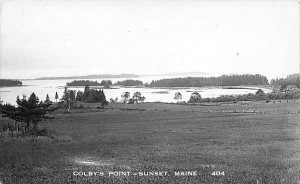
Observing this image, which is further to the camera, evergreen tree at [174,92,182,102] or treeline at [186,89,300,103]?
treeline at [186,89,300,103]

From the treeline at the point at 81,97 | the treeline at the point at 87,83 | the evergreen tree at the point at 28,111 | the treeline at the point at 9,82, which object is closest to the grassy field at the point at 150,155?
the evergreen tree at the point at 28,111

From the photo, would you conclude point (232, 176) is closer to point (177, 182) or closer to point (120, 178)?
point (177, 182)

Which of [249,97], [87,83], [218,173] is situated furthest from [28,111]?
[249,97]

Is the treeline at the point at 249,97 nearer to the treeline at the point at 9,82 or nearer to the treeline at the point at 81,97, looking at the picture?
the treeline at the point at 81,97

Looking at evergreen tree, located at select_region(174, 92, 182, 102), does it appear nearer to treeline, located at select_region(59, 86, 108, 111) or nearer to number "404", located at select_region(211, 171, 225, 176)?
treeline, located at select_region(59, 86, 108, 111)

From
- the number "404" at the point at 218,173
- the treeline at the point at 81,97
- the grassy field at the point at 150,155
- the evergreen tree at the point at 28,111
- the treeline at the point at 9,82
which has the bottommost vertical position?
the grassy field at the point at 150,155

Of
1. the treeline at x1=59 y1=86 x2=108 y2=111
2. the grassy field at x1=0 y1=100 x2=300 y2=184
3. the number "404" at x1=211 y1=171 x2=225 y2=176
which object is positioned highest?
the treeline at x1=59 y1=86 x2=108 y2=111

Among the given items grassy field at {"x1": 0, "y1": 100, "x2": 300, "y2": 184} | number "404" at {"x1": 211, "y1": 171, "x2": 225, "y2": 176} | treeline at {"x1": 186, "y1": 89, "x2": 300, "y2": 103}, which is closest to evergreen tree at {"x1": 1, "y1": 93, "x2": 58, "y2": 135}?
grassy field at {"x1": 0, "y1": 100, "x2": 300, "y2": 184}

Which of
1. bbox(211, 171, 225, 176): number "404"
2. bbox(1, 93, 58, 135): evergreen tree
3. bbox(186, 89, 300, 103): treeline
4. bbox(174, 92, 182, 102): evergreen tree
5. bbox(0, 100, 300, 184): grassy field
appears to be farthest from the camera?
bbox(186, 89, 300, 103): treeline

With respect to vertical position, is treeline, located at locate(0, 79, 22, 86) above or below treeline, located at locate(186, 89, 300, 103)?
above

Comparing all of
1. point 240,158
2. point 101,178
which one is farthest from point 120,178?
point 240,158

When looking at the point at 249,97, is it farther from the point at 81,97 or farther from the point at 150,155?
the point at 150,155
